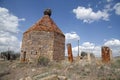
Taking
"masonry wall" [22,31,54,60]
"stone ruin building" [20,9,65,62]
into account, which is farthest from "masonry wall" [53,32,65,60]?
"masonry wall" [22,31,54,60]

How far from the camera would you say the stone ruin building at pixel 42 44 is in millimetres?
22562

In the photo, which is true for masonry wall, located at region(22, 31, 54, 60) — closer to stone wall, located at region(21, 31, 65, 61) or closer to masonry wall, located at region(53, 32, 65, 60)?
stone wall, located at region(21, 31, 65, 61)

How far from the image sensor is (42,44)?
22.7m

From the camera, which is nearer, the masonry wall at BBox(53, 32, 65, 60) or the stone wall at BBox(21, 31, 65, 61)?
the stone wall at BBox(21, 31, 65, 61)

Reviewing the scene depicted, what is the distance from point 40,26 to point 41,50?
12.5 ft

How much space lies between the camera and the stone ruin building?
2256 centimetres

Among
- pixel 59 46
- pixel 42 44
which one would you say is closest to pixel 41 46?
pixel 42 44

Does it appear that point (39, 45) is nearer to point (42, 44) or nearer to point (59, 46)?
point (42, 44)

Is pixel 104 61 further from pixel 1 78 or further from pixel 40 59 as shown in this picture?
pixel 40 59

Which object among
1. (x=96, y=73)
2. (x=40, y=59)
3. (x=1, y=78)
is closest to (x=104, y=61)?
(x=96, y=73)

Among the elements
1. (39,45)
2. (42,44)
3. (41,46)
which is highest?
(42,44)

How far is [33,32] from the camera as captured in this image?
23453mm

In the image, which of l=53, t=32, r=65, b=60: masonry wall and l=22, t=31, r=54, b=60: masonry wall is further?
l=53, t=32, r=65, b=60: masonry wall

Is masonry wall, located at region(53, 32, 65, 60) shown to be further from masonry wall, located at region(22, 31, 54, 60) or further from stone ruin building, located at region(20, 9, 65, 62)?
masonry wall, located at region(22, 31, 54, 60)
